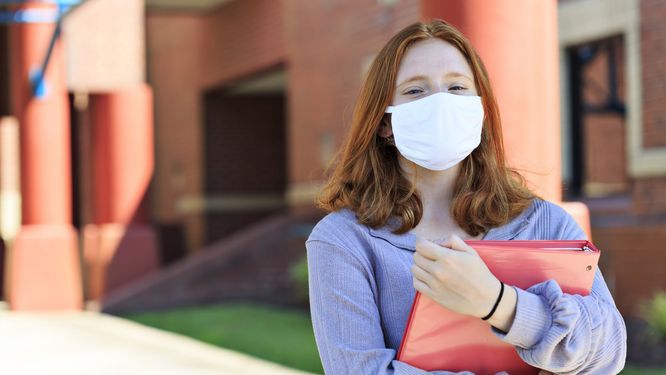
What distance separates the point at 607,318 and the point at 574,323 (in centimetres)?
13

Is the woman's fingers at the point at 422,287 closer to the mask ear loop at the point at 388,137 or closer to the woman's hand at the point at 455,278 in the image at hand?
the woman's hand at the point at 455,278

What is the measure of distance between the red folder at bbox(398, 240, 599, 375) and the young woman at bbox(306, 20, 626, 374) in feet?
0.13

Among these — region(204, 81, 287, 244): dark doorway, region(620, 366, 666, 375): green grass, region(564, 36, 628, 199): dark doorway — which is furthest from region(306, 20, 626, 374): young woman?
region(564, 36, 628, 199): dark doorway

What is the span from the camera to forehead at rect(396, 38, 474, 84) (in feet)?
7.66

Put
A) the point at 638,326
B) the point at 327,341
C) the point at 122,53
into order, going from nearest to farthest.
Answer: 1. the point at 327,341
2. the point at 638,326
3. the point at 122,53

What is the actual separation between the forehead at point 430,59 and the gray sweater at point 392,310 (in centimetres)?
35

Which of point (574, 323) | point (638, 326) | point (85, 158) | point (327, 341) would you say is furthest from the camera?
point (85, 158)

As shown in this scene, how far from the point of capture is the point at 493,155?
2529 mm

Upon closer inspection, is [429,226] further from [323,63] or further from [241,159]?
[241,159]

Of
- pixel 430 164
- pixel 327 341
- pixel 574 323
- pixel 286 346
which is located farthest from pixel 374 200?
pixel 286 346

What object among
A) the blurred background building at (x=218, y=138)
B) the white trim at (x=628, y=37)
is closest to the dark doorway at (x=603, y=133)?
the blurred background building at (x=218, y=138)

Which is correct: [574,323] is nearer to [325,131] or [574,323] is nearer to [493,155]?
[493,155]

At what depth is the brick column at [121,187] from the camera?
47.4 ft

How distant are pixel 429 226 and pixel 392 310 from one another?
0.24 metres
